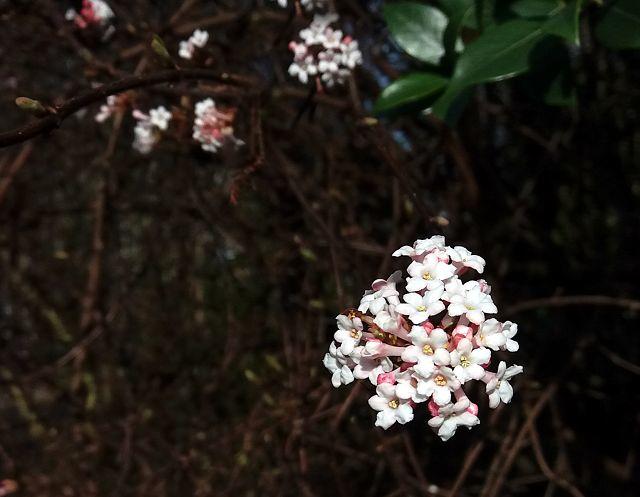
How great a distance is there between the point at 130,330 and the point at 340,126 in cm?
153

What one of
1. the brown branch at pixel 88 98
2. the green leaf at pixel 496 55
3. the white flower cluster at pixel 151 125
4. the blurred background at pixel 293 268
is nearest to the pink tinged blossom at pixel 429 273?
the green leaf at pixel 496 55

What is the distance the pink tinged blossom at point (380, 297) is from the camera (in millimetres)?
1127

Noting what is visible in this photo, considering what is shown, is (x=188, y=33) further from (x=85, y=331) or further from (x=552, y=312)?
(x=552, y=312)

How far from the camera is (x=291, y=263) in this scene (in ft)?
8.57

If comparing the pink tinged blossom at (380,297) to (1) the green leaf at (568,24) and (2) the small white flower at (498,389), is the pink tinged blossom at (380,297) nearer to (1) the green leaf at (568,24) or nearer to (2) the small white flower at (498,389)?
(2) the small white flower at (498,389)

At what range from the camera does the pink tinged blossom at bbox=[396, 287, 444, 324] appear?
109cm

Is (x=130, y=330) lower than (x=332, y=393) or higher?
higher

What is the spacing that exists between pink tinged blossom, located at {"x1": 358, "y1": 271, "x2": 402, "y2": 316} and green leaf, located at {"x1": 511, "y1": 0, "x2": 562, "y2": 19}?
71 centimetres

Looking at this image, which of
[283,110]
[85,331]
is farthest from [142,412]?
[283,110]

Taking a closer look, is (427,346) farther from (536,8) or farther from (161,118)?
(161,118)

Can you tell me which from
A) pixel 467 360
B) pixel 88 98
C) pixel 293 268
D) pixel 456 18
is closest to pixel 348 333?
pixel 467 360

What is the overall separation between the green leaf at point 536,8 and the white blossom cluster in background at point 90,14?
1276mm

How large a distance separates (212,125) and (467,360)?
95 centimetres

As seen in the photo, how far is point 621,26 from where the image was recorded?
4.85ft
